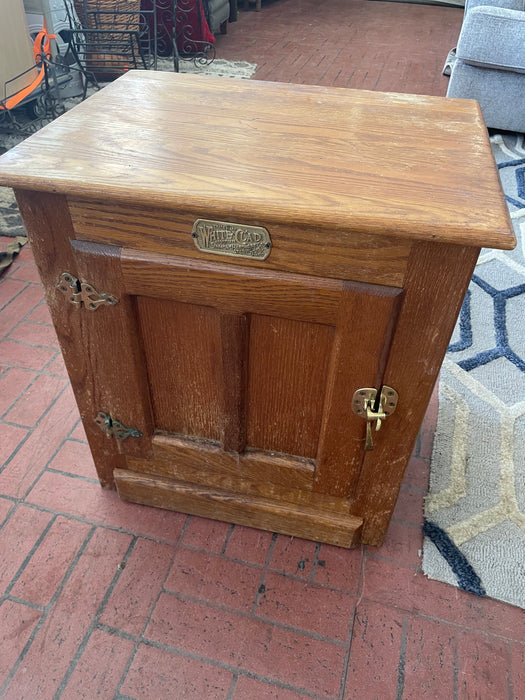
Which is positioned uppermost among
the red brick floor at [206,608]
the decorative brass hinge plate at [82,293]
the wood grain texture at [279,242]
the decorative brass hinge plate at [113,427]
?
the wood grain texture at [279,242]

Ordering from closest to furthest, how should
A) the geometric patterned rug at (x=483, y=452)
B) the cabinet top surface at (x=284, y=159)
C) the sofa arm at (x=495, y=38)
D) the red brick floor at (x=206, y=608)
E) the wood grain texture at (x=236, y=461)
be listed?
the cabinet top surface at (x=284, y=159), the red brick floor at (x=206, y=608), the wood grain texture at (x=236, y=461), the geometric patterned rug at (x=483, y=452), the sofa arm at (x=495, y=38)

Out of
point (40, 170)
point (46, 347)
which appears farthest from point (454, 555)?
point (46, 347)

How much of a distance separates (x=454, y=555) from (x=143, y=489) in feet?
3.30

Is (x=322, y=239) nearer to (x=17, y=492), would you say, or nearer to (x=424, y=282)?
(x=424, y=282)

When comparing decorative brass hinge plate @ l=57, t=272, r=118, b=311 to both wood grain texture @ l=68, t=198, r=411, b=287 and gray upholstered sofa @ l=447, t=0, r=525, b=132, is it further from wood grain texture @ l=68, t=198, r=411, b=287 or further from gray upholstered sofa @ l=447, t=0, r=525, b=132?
gray upholstered sofa @ l=447, t=0, r=525, b=132

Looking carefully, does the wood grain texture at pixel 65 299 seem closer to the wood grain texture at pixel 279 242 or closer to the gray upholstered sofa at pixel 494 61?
the wood grain texture at pixel 279 242

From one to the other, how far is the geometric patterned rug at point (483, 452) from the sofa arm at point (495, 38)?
182 centimetres

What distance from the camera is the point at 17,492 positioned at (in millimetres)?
1767

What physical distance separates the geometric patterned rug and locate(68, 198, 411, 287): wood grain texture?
103 centimetres

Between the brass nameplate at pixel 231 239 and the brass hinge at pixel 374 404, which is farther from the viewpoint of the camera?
the brass hinge at pixel 374 404

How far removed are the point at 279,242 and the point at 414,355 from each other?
40cm

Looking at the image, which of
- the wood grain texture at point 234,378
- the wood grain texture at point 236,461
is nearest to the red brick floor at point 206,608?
the wood grain texture at point 236,461

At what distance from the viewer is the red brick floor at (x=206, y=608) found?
1372 mm

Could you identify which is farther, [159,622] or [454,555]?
[454,555]
